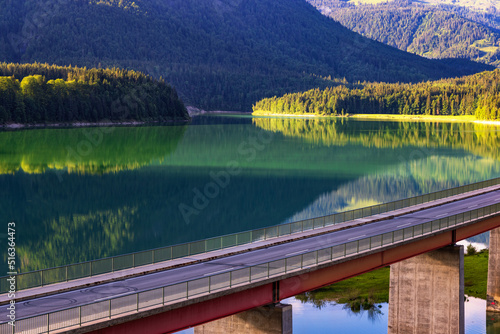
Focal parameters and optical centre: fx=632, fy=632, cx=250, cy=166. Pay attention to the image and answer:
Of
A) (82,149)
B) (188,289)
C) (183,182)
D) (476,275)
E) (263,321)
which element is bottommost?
(476,275)

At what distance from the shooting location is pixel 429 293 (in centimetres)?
4216

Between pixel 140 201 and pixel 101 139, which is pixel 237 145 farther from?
pixel 140 201

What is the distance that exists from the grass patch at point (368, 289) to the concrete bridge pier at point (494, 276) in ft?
7.90

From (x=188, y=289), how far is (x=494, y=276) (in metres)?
32.1

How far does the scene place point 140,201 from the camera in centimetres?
8606

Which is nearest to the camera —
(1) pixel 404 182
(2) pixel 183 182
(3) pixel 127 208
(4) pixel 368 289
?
(4) pixel 368 289

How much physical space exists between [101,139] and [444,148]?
91.5m

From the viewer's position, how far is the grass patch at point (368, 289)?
49.8 meters

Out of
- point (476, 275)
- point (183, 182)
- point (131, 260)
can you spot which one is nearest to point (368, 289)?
point (476, 275)

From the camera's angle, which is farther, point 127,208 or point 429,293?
point 127,208

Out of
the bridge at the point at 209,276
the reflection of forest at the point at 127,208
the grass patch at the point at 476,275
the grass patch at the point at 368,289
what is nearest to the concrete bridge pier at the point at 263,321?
the bridge at the point at 209,276

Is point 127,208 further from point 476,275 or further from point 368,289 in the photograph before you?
point 476,275

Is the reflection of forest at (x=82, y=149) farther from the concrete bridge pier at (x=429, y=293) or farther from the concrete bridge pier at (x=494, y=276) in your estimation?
the concrete bridge pier at (x=429, y=293)

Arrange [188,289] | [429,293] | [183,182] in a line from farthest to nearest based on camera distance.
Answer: [183,182], [429,293], [188,289]
